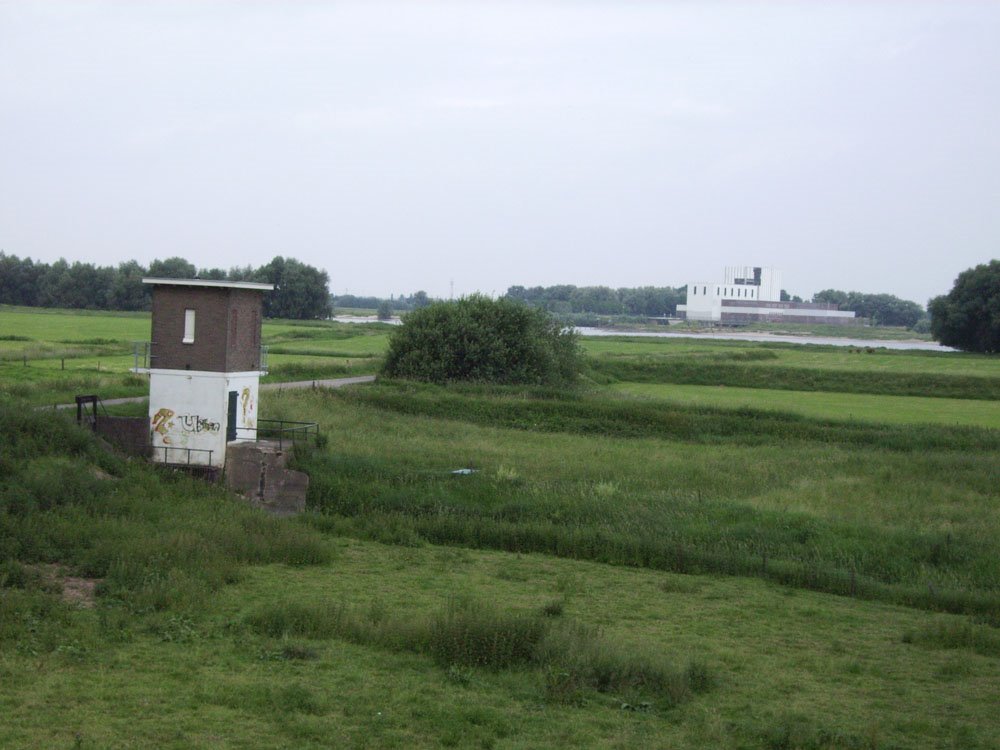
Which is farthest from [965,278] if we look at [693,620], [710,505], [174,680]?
[174,680]

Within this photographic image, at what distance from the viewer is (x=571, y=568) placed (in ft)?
85.7

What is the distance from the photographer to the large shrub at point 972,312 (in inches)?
3952

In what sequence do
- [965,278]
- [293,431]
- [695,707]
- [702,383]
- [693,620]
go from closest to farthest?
1. [695,707]
2. [693,620]
3. [293,431]
4. [702,383]
5. [965,278]

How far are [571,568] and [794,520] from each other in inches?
264

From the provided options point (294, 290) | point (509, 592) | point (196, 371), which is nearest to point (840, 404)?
point (196, 371)

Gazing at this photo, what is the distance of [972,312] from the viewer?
103000mm

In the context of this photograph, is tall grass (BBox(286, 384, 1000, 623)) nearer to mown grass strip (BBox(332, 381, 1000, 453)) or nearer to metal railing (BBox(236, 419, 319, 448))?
mown grass strip (BBox(332, 381, 1000, 453))

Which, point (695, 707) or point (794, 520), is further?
point (794, 520)

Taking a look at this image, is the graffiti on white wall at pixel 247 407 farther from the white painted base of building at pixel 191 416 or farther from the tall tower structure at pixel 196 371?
the white painted base of building at pixel 191 416

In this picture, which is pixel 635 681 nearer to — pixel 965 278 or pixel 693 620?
pixel 693 620

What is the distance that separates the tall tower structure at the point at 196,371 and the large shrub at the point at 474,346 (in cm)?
2635

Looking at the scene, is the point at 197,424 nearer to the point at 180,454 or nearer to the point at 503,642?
the point at 180,454

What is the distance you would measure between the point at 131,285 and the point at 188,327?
101573mm

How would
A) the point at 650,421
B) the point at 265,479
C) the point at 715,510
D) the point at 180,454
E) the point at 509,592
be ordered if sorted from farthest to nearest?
the point at 650,421, the point at 180,454, the point at 265,479, the point at 715,510, the point at 509,592
